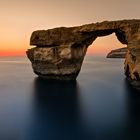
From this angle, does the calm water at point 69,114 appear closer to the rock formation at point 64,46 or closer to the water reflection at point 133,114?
the water reflection at point 133,114

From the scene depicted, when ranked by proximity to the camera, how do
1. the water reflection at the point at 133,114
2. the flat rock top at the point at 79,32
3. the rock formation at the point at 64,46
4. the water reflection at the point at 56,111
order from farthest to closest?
the rock formation at the point at 64,46
the flat rock top at the point at 79,32
the water reflection at the point at 56,111
the water reflection at the point at 133,114

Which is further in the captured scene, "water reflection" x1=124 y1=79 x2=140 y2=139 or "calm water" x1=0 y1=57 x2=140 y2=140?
"water reflection" x1=124 y1=79 x2=140 y2=139

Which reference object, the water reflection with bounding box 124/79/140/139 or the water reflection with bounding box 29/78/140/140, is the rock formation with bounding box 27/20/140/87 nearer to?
the water reflection with bounding box 124/79/140/139

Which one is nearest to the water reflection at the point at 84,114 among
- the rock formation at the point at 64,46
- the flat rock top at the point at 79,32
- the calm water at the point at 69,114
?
the calm water at the point at 69,114

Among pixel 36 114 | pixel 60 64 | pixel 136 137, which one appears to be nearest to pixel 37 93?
pixel 60 64

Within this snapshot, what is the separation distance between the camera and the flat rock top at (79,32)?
28.6 meters

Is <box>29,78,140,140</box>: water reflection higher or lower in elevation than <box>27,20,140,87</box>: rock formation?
lower

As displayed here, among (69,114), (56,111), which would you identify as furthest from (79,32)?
(69,114)

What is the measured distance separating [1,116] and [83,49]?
18.1m

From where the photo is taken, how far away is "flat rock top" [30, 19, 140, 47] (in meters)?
28.6

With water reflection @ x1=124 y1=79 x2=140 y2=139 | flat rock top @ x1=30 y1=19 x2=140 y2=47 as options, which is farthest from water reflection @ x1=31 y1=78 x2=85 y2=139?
flat rock top @ x1=30 y1=19 x2=140 y2=47

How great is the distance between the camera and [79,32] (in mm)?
32375

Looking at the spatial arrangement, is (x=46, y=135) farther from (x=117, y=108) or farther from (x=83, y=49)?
(x=83, y=49)

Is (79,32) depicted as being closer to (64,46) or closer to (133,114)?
(64,46)
